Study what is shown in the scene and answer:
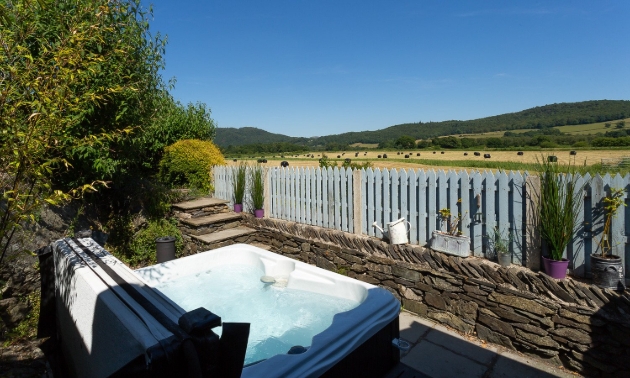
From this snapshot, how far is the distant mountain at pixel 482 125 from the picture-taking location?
35.4m

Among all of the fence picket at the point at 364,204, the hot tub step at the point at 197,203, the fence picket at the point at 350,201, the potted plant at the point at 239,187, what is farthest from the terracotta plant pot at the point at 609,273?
the hot tub step at the point at 197,203

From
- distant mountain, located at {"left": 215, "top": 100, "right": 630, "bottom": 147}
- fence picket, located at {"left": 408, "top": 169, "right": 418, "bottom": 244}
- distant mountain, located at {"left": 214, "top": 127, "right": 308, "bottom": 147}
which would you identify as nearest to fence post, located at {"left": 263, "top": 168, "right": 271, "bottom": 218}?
fence picket, located at {"left": 408, "top": 169, "right": 418, "bottom": 244}

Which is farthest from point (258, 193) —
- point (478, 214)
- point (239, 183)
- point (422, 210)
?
point (478, 214)

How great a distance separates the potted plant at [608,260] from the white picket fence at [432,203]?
56 millimetres

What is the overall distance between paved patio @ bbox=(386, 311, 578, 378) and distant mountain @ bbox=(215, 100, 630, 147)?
29337mm

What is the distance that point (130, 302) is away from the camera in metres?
1.63

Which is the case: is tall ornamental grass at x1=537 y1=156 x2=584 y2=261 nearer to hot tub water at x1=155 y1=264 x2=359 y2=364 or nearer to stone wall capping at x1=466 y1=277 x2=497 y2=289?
stone wall capping at x1=466 y1=277 x2=497 y2=289

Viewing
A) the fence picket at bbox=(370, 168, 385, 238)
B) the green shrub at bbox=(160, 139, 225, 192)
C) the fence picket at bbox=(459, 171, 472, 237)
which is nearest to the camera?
the fence picket at bbox=(459, 171, 472, 237)

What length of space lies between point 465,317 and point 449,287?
321 millimetres

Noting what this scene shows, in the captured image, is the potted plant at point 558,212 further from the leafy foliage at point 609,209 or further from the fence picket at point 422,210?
the fence picket at point 422,210

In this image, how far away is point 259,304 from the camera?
3975 millimetres

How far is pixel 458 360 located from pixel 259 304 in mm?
2173

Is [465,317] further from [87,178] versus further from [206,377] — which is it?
[87,178]

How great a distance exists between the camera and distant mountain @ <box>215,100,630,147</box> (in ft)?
116
